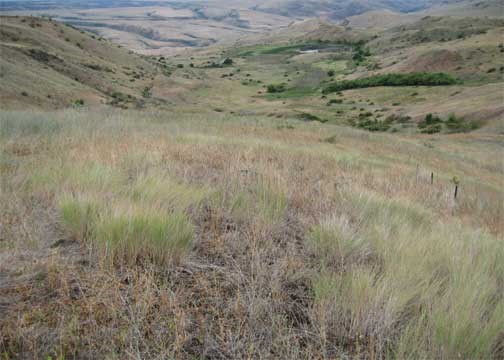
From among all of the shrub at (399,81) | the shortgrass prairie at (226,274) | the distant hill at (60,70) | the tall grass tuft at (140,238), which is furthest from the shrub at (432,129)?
the tall grass tuft at (140,238)

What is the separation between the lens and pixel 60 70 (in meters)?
40.5

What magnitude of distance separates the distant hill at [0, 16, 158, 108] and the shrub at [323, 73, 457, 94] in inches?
1233

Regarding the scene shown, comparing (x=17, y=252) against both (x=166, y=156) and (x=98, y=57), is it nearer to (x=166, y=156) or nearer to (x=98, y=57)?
(x=166, y=156)

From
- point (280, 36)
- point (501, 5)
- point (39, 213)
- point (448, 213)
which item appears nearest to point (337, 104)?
point (448, 213)

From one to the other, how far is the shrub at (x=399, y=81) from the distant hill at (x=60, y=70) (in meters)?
31.3

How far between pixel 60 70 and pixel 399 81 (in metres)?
45.7

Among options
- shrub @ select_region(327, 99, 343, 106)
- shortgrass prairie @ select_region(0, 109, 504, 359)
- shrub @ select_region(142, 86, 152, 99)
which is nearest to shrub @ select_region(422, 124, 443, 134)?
shrub @ select_region(327, 99, 343, 106)

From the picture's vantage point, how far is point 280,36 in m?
181

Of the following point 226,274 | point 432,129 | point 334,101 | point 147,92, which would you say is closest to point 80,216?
point 226,274

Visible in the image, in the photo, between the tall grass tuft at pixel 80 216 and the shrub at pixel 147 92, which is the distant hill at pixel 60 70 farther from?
the tall grass tuft at pixel 80 216

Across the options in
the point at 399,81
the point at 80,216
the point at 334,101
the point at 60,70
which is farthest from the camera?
the point at 399,81

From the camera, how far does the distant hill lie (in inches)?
1108

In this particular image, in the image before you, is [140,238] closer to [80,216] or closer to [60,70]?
[80,216]

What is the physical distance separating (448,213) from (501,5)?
228760mm
